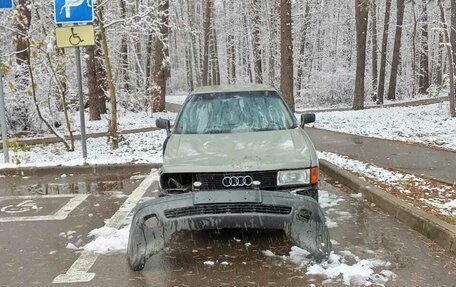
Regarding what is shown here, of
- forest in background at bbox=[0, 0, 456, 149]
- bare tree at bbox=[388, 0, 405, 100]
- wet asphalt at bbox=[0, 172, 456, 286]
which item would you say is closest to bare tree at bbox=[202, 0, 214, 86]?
forest in background at bbox=[0, 0, 456, 149]

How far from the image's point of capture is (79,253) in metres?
5.09

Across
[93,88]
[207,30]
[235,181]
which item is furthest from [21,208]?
[207,30]

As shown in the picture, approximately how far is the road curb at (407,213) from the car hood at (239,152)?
1516 millimetres

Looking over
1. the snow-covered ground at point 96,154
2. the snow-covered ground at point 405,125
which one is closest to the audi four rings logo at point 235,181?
the snow-covered ground at point 96,154

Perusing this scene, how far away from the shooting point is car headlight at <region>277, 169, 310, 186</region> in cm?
485

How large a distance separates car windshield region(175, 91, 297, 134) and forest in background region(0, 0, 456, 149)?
5.28 m

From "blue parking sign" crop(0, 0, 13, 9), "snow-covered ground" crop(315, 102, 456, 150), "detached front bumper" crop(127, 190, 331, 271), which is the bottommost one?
"snow-covered ground" crop(315, 102, 456, 150)

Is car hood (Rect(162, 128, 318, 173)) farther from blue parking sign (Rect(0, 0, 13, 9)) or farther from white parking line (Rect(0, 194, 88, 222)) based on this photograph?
blue parking sign (Rect(0, 0, 13, 9))

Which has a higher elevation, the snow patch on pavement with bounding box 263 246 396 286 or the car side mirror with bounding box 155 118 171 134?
the car side mirror with bounding box 155 118 171 134

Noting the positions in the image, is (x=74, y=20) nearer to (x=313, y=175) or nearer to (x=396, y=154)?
(x=313, y=175)

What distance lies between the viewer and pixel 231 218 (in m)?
4.35

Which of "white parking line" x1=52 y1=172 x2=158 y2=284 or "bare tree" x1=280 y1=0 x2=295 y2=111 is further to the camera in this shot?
"bare tree" x1=280 y1=0 x2=295 y2=111

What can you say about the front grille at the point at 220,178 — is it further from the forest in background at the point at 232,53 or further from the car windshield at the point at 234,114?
the forest in background at the point at 232,53

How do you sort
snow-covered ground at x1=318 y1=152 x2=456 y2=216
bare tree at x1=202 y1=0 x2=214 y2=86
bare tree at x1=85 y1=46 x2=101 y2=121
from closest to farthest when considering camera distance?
snow-covered ground at x1=318 y1=152 x2=456 y2=216, bare tree at x1=85 y1=46 x2=101 y2=121, bare tree at x1=202 y1=0 x2=214 y2=86
